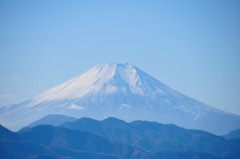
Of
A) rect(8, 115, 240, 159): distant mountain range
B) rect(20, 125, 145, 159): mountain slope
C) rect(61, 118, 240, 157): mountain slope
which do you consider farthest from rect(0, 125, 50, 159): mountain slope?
rect(61, 118, 240, 157): mountain slope

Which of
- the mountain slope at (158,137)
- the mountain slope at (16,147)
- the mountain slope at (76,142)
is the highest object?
the mountain slope at (158,137)

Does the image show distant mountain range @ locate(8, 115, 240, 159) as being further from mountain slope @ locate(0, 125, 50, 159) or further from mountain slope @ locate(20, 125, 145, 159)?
mountain slope @ locate(0, 125, 50, 159)

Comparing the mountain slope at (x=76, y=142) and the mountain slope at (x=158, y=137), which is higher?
the mountain slope at (x=158, y=137)

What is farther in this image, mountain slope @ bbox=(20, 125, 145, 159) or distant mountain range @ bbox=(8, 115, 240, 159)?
mountain slope @ bbox=(20, 125, 145, 159)

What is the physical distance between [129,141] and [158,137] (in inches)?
408

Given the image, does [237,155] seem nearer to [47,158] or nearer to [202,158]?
[202,158]

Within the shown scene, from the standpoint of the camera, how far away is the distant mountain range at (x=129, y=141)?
11606cm

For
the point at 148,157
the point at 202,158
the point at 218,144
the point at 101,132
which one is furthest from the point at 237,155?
the point at 101,132

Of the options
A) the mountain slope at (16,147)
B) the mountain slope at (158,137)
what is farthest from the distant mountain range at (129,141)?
the mountain slope at (16,147)

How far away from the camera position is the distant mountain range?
11606 centimetres

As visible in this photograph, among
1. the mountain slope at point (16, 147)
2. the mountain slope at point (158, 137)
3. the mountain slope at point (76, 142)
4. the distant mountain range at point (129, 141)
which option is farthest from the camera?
the mountain slope at point (158, 137)

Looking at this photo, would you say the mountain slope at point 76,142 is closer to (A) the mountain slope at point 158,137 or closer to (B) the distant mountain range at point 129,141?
(B) the distant mountain range at point 129,141

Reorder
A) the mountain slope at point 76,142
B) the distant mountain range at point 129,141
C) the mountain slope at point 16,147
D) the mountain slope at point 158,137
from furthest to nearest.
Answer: the mountain slope at point 158,137
the mountain slope at point 76,142
the distant mountain range at point 129,141
the mountain slope at point 16,147

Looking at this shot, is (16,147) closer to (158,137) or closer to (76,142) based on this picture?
(76,142)
